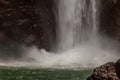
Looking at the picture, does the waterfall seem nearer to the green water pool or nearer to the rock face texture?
the rock face texture

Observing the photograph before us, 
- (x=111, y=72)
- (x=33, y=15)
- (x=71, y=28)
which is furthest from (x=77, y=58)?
(x=111, y=72)

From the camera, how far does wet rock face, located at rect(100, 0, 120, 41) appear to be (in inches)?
1975

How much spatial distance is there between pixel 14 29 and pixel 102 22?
13848 millimetres

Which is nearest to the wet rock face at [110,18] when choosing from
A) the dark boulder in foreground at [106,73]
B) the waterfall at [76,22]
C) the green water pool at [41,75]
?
the waterfall at [76,22]

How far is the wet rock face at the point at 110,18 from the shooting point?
50156 mm

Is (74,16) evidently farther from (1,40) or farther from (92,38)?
(1,40)

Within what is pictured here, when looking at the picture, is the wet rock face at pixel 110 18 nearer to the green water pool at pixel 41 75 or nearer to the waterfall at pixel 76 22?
the waterfall at pixel 76 22

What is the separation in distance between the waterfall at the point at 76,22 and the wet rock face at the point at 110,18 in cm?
118

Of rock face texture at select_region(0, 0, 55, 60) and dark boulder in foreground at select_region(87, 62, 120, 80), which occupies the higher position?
rock face texture at select_region(0, 0, 55, 60)

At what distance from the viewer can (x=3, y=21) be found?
48625mm

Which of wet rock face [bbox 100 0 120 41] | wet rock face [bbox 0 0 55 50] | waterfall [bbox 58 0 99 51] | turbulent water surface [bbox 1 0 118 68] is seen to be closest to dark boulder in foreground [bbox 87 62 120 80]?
turbulent water surface [bbox 1 0 118 68]

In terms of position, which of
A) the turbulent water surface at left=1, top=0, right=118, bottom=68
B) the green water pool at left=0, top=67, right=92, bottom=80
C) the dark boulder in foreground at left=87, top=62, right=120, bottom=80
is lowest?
the dark boulder in foreground at left=87, top=62, right=120, bottom=80

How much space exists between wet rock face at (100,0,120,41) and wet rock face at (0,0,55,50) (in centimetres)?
830

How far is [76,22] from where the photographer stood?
162 feet
